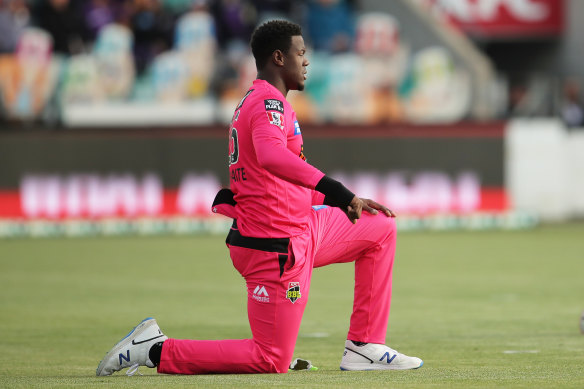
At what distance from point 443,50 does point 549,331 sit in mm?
17864

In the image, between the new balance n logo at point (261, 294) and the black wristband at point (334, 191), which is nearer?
the black wristband at point (334, 191)

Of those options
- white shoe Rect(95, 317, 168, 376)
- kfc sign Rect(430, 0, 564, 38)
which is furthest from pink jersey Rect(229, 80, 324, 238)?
kfc sign Rect(430, 0, 564, 38)

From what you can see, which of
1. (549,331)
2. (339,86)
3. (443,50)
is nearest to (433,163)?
(339,86)

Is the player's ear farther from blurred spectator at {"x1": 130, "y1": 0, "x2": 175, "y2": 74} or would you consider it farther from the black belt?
blurred spectator at {"x1": 130, "y1": 0, "x2": 175, "y2": 74}

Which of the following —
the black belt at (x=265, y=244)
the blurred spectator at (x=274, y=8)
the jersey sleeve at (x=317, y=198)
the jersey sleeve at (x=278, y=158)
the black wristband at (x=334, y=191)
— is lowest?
the black belt at (x=265, y=244)

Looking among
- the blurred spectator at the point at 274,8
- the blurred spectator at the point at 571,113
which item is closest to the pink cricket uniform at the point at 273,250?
the blurred spectator at the point at 571,113

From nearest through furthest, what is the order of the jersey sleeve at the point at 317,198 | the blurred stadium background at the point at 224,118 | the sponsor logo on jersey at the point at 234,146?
1. the sponsor logo on jersey at the point at 234,146
2. the jersey sleeve at the point at 317,198
3. the blurred stadium background at the point at 224,118

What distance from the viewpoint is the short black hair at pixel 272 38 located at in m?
7.33

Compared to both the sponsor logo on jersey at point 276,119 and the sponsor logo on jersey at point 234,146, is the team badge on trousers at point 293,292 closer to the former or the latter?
the sponsor logo on jersey at point 234,146

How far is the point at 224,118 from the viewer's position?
24172 millimetres

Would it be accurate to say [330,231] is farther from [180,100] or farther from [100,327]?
[180,100]

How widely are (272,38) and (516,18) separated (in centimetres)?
2631

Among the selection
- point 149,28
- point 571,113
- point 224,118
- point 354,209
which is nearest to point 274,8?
point 149,28

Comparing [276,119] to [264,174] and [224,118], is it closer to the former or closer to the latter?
[264,174]
